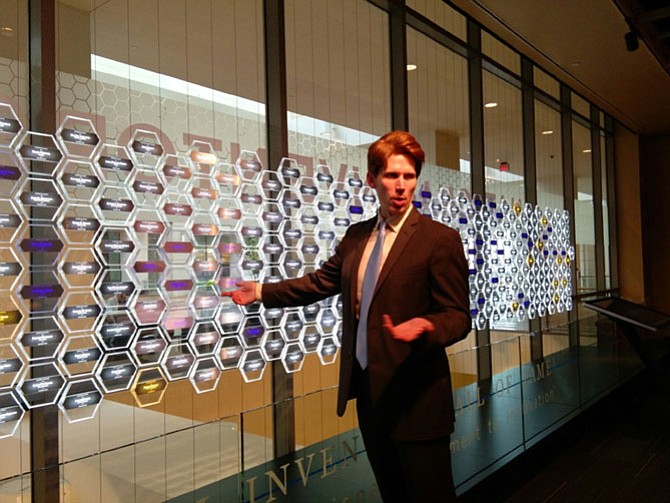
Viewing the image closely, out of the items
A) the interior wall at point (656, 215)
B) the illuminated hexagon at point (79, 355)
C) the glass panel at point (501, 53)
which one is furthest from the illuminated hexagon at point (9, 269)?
the interior wall at point (656, 215)

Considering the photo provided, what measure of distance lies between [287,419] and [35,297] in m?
0.92

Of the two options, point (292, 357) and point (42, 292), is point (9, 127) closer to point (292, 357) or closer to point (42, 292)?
point (42, 292)

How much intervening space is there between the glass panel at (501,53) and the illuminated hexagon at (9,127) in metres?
3.68

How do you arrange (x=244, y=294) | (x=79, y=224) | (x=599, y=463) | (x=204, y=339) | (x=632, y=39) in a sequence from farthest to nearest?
(x=632, y=39) → (x=599, y=463) → (x=204, y=339) → (x=79, y=224) → (x=244, y=294)

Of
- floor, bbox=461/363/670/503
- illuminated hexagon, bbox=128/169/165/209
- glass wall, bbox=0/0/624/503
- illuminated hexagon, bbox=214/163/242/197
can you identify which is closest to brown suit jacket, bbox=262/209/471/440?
glass wall, bbox=0/0/624/503

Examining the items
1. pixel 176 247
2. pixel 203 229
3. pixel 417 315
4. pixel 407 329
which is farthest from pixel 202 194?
pixel 407 329

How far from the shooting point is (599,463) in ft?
10.0

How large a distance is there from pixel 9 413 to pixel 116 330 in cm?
43

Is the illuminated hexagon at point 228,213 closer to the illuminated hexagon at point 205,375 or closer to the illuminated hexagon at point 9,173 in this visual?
the illuminated hexagon at point 205,375

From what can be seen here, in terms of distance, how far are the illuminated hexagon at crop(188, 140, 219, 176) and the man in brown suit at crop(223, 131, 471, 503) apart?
125 cm

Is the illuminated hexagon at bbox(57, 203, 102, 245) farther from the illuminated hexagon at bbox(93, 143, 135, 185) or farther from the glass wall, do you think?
the illuminated hexagon at bbox(93, 143, 135, 185)

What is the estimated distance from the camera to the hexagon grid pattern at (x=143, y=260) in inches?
74.1

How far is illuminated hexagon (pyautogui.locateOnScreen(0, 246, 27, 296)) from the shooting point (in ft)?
5.98

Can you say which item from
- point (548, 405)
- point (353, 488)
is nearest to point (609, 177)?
point (548, 405)
